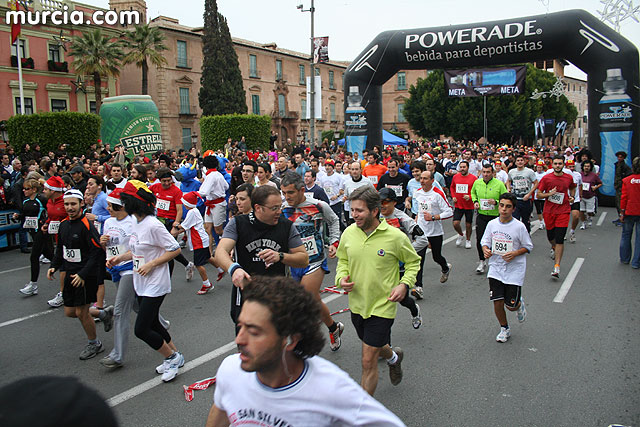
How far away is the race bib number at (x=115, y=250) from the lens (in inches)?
224

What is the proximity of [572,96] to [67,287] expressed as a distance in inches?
3966

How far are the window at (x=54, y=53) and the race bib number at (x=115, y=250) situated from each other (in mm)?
37264

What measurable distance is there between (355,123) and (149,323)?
56.7 feet

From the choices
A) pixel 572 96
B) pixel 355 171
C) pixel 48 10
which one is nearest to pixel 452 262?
pixel 355 171

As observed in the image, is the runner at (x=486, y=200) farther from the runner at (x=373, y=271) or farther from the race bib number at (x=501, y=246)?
the runner at (x=373, y=271)

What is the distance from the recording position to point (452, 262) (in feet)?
33.1

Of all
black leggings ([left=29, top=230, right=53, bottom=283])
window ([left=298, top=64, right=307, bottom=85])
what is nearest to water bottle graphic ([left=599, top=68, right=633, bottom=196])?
black leggings ([left=29, top=230, right=53, bottom=283])

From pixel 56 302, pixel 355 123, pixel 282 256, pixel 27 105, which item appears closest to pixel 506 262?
pixel 282 256

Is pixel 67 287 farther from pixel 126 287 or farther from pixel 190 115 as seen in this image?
pixel 190 115

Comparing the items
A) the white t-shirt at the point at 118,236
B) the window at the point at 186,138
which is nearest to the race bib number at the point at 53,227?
the white t-shirt at the point at 118,236

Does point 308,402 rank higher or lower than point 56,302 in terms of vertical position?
higher

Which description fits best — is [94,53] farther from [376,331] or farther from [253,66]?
[376,331]

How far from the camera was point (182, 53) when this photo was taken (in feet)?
150

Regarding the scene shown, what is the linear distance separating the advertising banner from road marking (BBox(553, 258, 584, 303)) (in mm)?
12938
